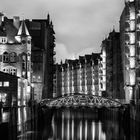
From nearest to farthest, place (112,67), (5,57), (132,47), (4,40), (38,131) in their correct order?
(38,131), (132,47), (5,57), (4,40), (112,67)

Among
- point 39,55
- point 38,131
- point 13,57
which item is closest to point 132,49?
point 13,57

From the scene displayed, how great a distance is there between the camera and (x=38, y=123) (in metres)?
64.5

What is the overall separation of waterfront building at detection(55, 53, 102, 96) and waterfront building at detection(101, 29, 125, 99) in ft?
37.4

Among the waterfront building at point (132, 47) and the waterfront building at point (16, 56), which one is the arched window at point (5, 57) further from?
the waterfront building at point (132, 47)

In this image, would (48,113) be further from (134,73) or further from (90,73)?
(90,73)

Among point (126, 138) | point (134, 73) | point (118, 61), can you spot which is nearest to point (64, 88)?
point (118, 61)

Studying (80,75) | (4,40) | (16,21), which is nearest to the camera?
(4,40)

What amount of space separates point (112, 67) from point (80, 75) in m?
42.2

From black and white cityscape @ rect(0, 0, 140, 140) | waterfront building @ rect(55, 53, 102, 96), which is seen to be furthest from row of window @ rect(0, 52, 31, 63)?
waterfront building @ rect(55, 53, 102, 96)

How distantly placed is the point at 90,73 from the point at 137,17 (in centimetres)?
6646

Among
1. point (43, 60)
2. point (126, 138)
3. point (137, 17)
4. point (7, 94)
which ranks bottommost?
point (126, 138)

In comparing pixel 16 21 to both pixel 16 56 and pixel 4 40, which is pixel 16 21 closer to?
pixel 4 40

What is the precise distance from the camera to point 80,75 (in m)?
140

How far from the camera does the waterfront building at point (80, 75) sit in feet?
420
